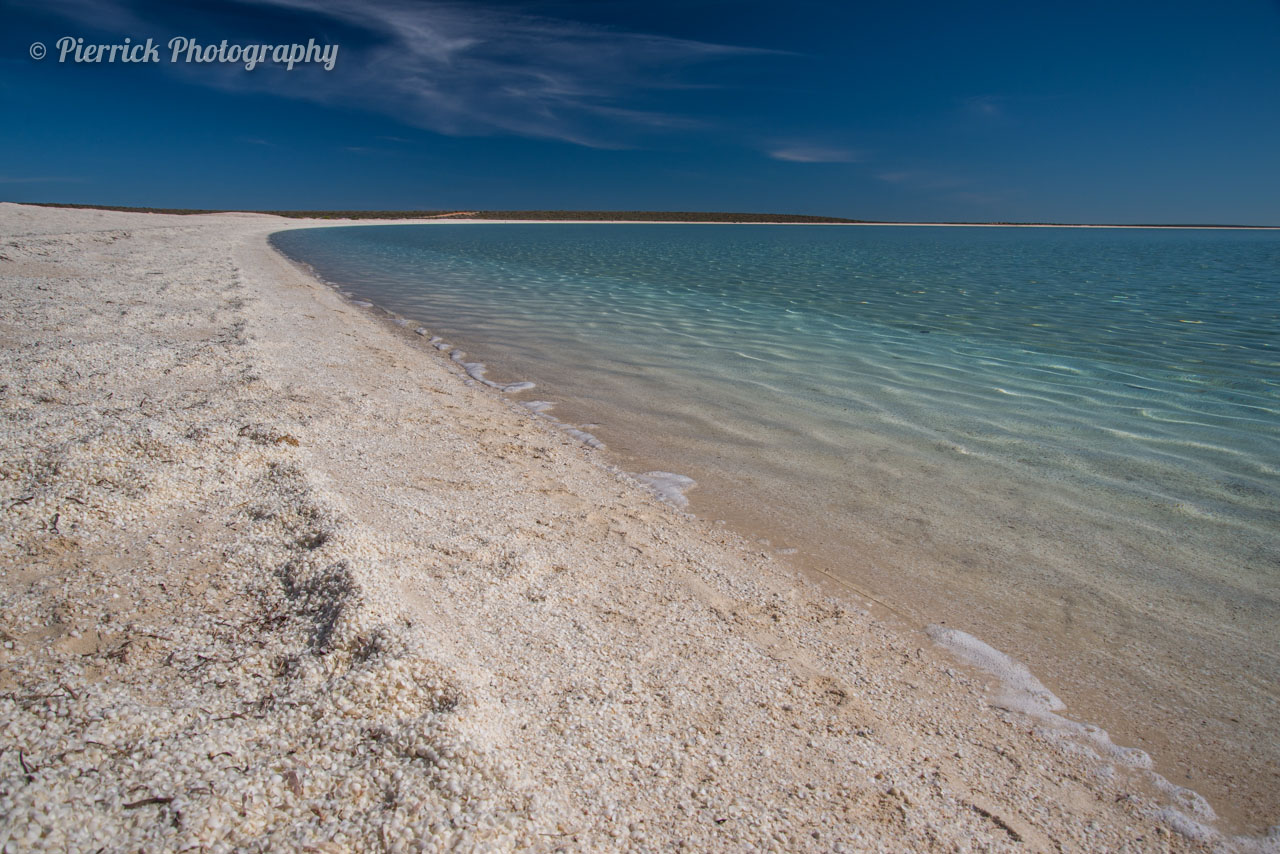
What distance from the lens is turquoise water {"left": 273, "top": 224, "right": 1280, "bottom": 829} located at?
2.66 meters

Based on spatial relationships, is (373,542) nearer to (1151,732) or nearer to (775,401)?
(1151,732)

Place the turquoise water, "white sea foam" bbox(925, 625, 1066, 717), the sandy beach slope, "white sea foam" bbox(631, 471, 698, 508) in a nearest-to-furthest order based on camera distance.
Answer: the sandy beach slope, "white sea foam" bbox(925, 625, 1066, 717), the turquoise water, "white sea foam" bbox(631, 471, 698, 508)

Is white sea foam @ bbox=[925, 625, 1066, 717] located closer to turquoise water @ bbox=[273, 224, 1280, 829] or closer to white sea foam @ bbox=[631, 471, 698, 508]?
turquoise water @ bbox=[273, 224, 1280, 829]

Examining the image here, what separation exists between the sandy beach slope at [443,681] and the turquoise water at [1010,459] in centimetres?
51

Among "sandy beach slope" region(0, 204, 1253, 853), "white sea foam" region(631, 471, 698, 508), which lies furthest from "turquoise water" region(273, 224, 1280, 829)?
"sandy beach slope" region(0, 204, 1253, 853)

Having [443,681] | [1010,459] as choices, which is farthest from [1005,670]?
[1010,459]

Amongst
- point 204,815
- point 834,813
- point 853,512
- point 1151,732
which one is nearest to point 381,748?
point 204,815

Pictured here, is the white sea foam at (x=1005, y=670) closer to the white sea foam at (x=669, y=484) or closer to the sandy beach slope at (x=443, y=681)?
the sandy beach slope at (x=443, y=681)

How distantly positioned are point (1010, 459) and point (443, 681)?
4.11m

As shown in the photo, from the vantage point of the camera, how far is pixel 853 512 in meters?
3.77

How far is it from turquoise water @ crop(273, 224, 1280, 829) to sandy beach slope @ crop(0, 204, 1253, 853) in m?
0.51

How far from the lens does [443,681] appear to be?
1.90 m

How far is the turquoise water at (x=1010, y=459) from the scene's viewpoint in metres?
2.66

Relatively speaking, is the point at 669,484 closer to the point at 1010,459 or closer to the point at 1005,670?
the point at 1005,670
